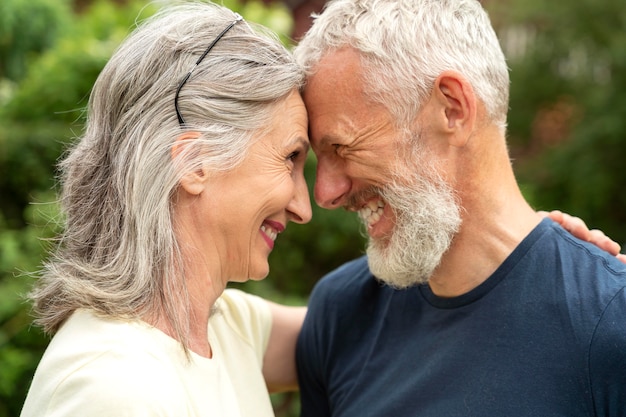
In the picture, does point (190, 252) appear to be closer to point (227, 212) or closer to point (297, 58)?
point (227, 212)

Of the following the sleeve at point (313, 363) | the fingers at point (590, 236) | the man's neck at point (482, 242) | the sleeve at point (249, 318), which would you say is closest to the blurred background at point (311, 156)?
the sleeve at point (249, 318)

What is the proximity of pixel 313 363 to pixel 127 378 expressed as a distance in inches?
39.9

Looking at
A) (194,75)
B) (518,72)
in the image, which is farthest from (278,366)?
(518,72)

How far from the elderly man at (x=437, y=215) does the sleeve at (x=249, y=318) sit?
0.31 metres

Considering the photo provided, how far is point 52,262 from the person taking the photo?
2.30 meters

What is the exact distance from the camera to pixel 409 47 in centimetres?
240

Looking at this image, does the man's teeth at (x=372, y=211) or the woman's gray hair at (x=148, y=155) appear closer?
the woman's gray hair at (x=148, y=155)

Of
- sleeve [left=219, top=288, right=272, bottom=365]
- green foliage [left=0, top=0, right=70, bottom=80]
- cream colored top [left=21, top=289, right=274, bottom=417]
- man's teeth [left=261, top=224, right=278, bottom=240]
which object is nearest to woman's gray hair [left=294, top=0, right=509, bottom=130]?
man's teeth [left=261, top=224, right=278, bottom=240]

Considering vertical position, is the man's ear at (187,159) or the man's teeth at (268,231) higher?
the man's ear at (187,159)

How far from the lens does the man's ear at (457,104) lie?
2.38m

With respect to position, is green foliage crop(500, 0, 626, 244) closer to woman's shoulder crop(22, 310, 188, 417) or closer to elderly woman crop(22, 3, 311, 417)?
elderly woman crop(22, 3, 311, 417)

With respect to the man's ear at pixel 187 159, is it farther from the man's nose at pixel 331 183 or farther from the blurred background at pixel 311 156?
the blurred background at pixel 311 156

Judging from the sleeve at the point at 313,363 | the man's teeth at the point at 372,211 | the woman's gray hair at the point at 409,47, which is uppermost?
the woman's gray hair at the point at 409,47

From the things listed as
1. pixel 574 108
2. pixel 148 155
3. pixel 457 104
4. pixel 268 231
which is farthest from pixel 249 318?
pixel 574 108
